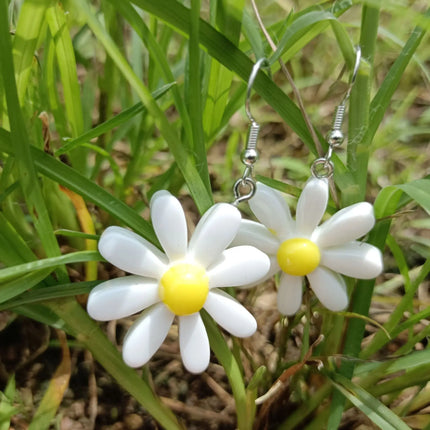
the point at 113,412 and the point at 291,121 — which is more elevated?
the point at 291,121

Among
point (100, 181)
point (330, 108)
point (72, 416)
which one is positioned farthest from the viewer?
point (330, 108)

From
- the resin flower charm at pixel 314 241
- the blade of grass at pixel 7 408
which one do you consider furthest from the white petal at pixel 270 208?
the blade of grass at pixel 7 408

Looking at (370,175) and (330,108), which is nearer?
(370,175)

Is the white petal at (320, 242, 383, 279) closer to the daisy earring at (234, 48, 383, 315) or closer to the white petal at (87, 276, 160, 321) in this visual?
the daisy earring at (234, 48, 383, 315)

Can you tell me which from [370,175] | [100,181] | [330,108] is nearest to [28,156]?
[100,181]

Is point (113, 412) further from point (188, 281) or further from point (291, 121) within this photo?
point (291, 121)

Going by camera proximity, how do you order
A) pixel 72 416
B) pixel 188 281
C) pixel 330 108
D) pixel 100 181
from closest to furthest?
1. pixel 188 281
2. pixel 72 416
3. pixel 100 181
4. pixel 330 108
